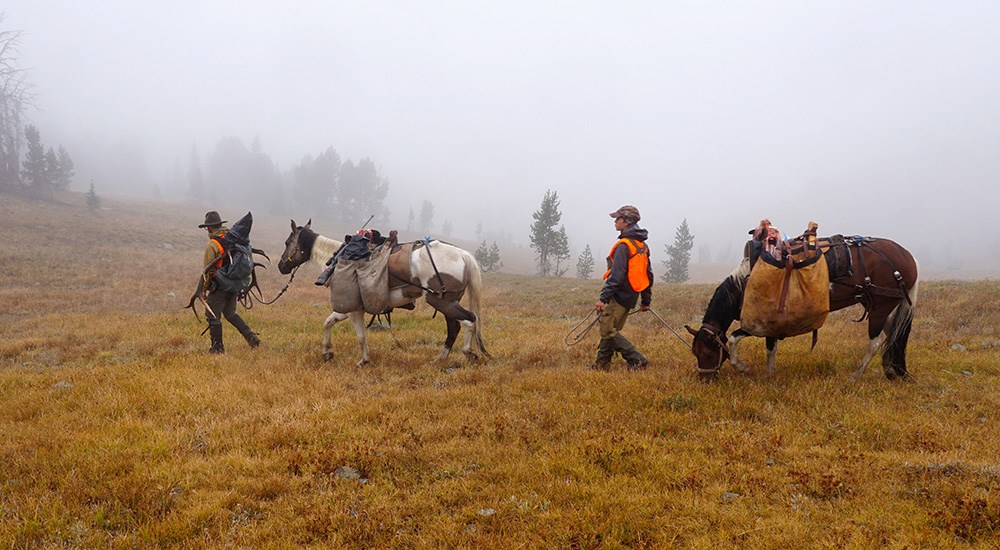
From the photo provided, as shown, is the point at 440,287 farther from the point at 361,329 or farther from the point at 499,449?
the point at 499,449

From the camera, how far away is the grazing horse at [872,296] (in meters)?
6.30

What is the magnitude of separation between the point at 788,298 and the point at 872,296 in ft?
4.85

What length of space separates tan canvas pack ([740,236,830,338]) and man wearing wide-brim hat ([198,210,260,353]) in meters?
9.77

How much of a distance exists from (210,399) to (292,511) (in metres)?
3.43

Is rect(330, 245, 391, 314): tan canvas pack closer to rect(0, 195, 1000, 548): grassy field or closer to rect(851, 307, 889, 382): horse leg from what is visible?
rect(0, 195, 1000, 548): grassy field

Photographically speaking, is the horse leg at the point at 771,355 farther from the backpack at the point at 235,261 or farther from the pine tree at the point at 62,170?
the pine tree at the point at 62,170

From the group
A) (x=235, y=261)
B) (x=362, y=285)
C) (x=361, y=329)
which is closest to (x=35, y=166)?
(x=235, y=261)

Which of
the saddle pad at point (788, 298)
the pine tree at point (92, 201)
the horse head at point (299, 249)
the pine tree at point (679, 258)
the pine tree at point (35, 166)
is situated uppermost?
the pine tree at point (35, 166)

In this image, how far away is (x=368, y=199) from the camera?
264ft

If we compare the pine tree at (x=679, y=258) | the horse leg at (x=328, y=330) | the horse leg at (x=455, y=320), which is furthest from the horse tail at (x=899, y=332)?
the pine tree at (x=679, y=258)

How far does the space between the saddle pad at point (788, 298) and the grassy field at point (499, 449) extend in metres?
0.90

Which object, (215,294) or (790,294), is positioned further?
(215,294)

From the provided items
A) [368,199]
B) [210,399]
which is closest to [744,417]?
[210,399]

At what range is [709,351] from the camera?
668cm
